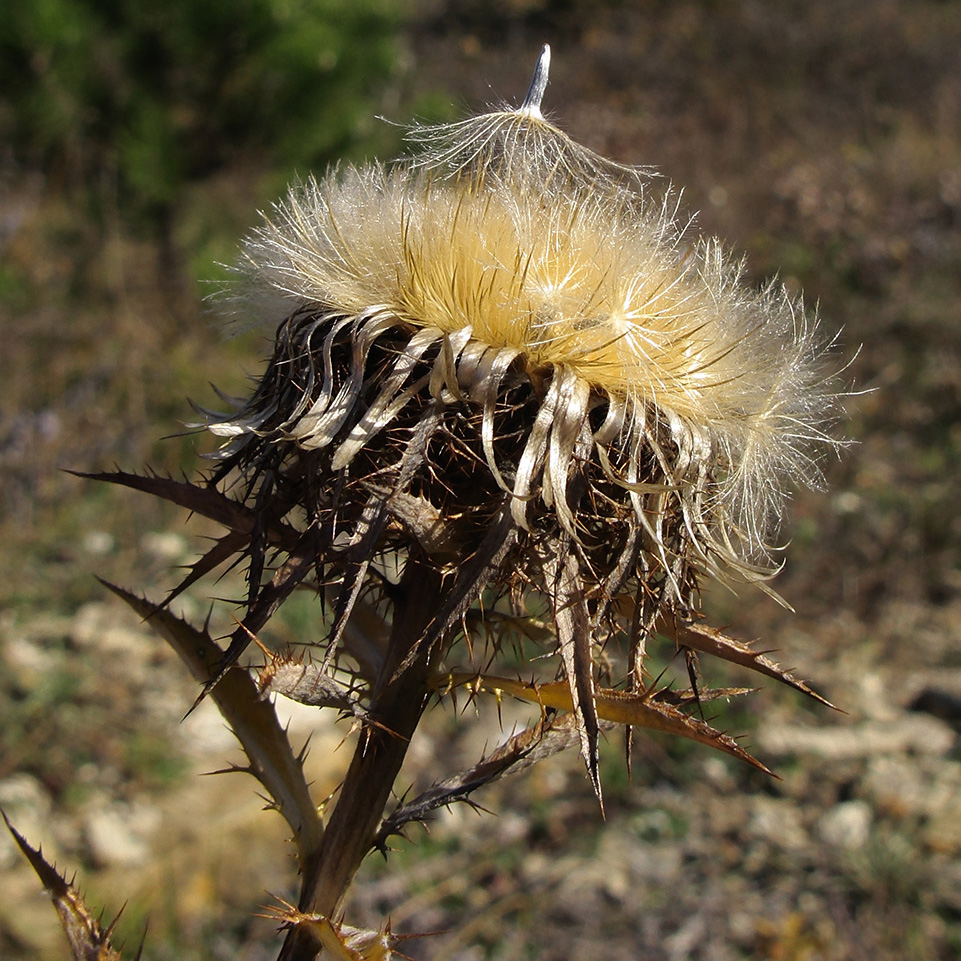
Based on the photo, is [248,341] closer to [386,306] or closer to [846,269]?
[846,269]

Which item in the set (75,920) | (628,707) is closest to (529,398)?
(628,707)

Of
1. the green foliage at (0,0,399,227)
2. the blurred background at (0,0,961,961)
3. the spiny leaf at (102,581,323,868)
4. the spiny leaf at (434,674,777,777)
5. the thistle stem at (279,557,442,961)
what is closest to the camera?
the spiny leaf at (434,674,777,777)

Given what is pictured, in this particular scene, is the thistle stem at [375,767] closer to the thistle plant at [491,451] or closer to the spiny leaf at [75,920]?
the thistle plant at [491,451]

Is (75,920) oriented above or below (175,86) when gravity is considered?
below

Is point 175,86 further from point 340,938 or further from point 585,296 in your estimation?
point 340,938

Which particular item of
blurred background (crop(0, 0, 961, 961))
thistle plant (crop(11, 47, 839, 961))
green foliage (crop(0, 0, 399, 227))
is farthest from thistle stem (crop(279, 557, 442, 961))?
green foliage (crop(0, 0, 399, 227))

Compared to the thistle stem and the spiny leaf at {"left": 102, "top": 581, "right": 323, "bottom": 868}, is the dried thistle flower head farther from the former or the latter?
the spiny leaf at {"left": 102, "top": 581, "right": 323, "bottom": 868}
